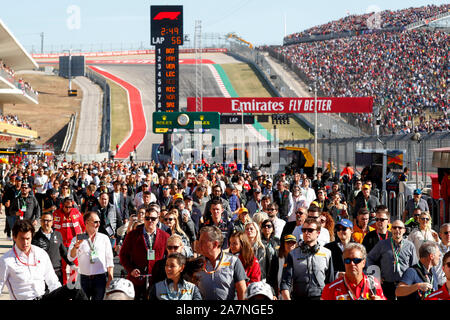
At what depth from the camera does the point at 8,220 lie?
15961 millimetres

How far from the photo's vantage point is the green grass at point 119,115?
73375mm

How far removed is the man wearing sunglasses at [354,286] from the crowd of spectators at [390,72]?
45014mm

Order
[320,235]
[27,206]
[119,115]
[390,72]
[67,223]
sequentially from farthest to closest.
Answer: [119,115] → [390,72] → [27,206] → [67,223] → [320,235]

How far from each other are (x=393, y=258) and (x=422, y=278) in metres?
1.20

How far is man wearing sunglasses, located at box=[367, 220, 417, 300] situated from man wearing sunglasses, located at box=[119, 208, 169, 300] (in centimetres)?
236

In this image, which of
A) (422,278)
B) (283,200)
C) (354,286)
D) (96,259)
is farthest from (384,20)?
(354,286)

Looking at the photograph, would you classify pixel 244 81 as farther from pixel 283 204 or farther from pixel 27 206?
pixel 283 204

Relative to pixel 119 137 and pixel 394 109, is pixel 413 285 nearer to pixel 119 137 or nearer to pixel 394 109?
pixel 394 109

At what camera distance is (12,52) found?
193 ft

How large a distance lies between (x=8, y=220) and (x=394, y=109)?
49.9m

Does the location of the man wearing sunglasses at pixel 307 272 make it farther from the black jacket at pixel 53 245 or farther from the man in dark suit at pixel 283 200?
the man in dark suit at pixel 283 200

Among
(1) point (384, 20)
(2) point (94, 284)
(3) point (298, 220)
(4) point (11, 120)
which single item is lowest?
(2) point (94, 284)

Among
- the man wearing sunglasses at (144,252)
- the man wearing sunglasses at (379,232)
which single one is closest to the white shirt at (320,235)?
the man wearing sunglasses at (379,232)
